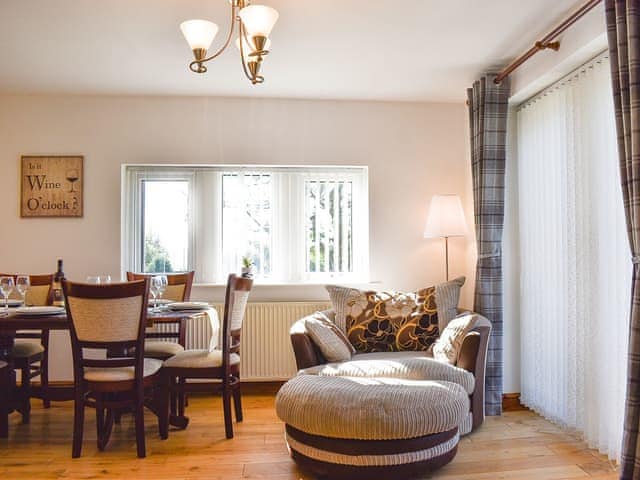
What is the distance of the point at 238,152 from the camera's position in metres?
4.50

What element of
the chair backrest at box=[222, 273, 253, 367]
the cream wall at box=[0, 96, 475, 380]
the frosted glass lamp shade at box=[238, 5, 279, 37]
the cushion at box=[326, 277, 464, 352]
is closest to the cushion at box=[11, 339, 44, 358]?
the cream wall at box=[0, 96, 475, 380]

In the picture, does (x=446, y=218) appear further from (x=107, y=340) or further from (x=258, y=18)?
(x=107, y=340)

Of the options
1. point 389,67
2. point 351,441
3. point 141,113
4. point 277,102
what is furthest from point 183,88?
point 351,441

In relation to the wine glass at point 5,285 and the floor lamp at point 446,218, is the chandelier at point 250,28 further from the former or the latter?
the floor lamp at point 446,218

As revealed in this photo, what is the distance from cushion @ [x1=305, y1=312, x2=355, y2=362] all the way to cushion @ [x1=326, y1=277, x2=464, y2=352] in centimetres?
27

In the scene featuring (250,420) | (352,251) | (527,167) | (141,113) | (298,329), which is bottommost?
(250,420)

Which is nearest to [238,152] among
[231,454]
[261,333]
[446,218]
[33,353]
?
[261,333]

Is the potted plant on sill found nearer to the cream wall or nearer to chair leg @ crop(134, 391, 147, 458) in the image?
the cream wall

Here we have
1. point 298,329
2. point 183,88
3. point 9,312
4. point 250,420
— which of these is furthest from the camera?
point 183,88

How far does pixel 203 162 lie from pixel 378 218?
60.8 inches

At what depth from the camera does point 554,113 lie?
3.54 metres

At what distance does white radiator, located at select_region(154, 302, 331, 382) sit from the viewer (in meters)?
4.40

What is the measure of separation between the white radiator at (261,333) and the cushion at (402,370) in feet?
3.89

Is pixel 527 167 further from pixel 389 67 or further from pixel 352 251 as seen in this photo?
pixel 352 251
